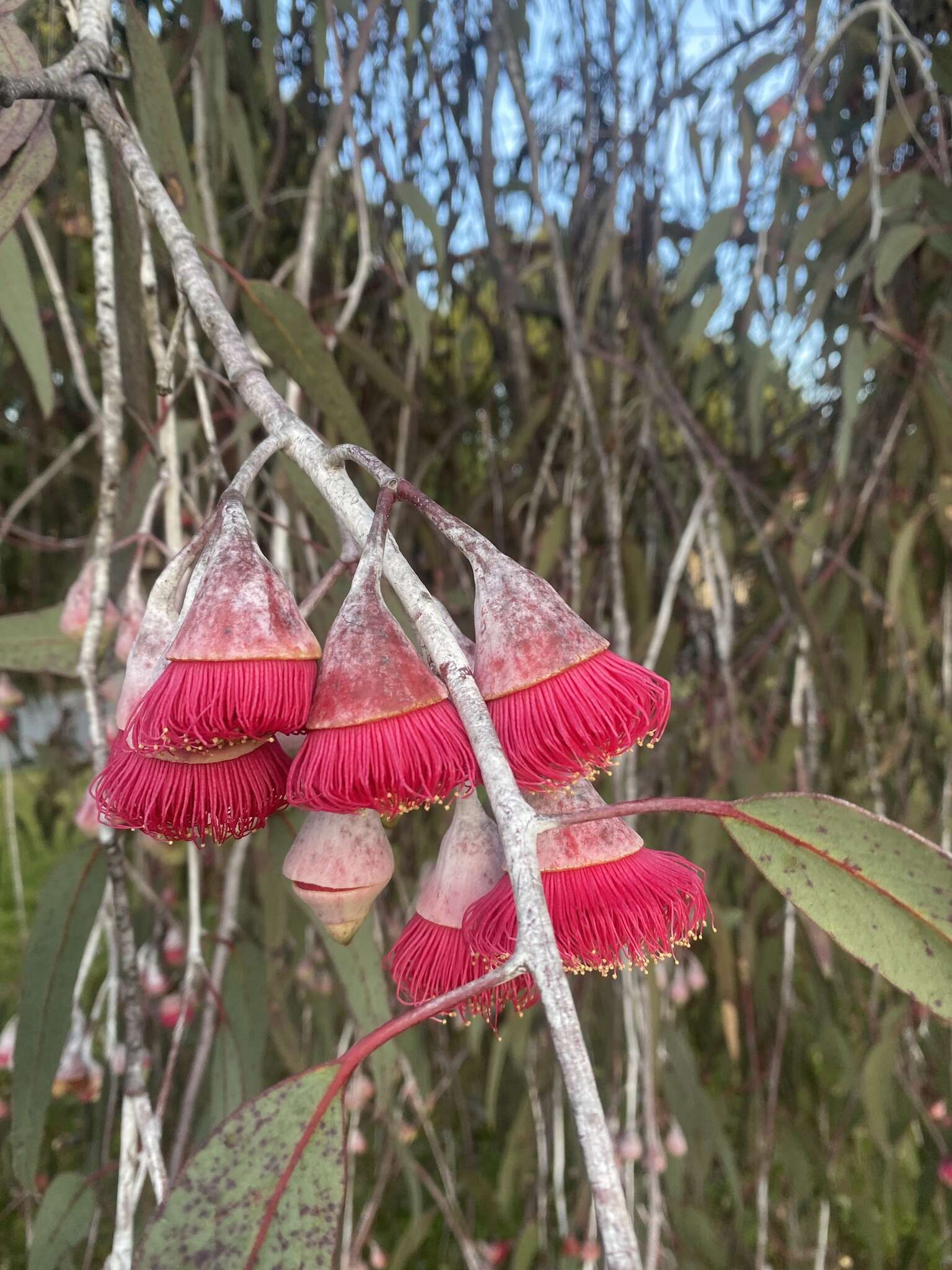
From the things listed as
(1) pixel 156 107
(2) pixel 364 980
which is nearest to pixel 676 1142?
(2) pixel 364 980

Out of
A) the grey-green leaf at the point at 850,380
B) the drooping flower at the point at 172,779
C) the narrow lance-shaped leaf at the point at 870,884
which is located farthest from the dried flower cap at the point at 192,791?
the grey-green leaf at the point at 850,380

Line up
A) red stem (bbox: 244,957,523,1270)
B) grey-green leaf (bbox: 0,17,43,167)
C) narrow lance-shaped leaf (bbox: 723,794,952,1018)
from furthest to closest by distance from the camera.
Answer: grey-green leaf (bbox: 0,17,43,167), narrow lance-shaped leaf (bbox: 723,794,952,1018), red stem (bbox: 244,957,523,1270)

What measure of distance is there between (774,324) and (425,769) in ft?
4.95

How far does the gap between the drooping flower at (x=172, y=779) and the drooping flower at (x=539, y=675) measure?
0.14m

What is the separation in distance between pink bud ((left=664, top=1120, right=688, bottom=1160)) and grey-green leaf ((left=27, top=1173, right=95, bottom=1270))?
812mm

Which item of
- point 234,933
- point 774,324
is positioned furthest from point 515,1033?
point 774,324

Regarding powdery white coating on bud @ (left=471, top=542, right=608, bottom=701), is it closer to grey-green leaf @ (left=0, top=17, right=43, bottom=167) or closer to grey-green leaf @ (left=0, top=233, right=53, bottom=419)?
grey-green leaf @ (left=0, top=17, right=43, bottom=167)

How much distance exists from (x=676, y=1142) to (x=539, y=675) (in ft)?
4.03

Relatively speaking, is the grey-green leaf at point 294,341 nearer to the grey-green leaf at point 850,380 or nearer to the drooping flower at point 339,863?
the drooping flower at point 339,863

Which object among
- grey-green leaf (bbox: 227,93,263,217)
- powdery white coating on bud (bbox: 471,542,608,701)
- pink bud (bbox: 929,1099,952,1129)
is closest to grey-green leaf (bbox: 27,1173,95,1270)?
powdery white coating on bud (bbox: 471,542,608,701)

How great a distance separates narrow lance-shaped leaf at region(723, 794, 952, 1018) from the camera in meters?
0.47

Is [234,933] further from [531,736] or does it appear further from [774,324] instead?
[774,324]

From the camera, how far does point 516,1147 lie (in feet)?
5.21

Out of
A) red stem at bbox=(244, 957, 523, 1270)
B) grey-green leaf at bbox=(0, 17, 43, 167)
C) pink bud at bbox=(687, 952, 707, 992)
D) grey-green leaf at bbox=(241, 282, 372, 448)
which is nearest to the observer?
red stem at bbox=(244, 957, 523, 1270)
